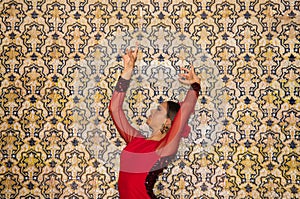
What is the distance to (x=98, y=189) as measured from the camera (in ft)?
8.54

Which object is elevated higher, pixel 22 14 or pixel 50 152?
pixel 22 14

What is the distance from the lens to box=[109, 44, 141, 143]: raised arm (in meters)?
2.40

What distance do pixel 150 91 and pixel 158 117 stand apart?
0.31m

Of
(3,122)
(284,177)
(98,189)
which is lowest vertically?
(98,189)

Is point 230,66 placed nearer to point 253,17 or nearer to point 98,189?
point 253,17

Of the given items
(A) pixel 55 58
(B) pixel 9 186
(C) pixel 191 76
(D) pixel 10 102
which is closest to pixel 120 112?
(C) pixel 191 76

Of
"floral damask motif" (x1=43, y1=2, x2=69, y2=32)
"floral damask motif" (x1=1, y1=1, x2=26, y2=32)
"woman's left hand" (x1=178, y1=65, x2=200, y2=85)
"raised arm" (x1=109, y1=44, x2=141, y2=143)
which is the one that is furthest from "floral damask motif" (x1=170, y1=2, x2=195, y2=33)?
"floral damask motif" (x1=1, y1=1, x2=26, y2=32)

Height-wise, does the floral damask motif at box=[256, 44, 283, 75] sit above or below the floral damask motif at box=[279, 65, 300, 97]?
above

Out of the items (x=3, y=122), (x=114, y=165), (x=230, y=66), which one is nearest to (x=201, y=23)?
(x=230, y=66)

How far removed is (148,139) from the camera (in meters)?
2.35

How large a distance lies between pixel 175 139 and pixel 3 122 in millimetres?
1108

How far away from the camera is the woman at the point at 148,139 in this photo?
7.23 ft

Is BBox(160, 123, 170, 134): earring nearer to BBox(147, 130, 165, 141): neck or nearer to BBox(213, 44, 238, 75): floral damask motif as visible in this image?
BBox(147, 130, 165, 141): neck

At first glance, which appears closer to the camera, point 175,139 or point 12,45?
point 175,139
